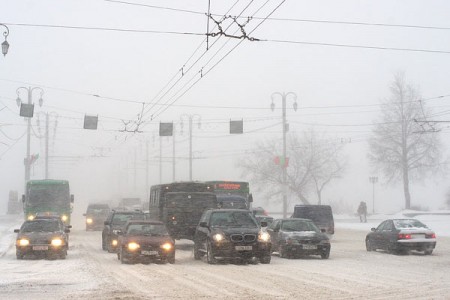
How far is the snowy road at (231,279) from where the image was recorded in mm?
11250

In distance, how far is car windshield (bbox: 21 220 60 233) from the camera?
21.3 m

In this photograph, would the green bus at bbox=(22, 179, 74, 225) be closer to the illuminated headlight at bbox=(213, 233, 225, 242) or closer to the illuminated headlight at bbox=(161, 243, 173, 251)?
the illuminated headlight at bbox=(161, 243, 173, 251)

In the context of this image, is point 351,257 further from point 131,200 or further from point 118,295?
point 131,200

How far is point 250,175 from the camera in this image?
77.6 metres

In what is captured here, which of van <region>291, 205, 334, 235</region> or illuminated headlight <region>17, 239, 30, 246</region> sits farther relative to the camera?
van <region>291, 205, 334, 235</region>

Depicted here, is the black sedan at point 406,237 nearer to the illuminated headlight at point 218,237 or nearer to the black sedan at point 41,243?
the illuminated headlight at point 218,237

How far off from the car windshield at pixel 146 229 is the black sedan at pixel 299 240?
4.25m

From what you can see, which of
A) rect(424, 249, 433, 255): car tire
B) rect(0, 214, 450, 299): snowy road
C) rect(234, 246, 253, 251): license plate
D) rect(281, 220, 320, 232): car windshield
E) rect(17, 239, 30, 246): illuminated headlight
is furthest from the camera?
rect(424, 249, 433, 255): car tire

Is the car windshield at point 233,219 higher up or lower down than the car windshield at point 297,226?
higher up

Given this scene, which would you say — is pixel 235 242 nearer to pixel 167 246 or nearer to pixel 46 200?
pixel 167 246

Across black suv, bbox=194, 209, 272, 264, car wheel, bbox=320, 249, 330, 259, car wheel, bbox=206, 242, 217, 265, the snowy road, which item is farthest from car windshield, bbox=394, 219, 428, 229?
car wheel, bbox=206, 242, 217, 265

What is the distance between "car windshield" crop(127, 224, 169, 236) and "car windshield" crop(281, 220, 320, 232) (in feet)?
15.1

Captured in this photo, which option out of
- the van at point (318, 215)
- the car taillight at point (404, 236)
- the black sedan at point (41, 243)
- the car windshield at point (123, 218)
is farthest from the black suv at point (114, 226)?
the car taillight at point (404, 236)

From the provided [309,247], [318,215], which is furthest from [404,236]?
[318,215]
